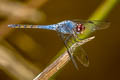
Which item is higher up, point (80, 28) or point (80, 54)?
point (80, 28)

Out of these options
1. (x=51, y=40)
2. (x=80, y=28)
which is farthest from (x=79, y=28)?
(x=51, y=40)

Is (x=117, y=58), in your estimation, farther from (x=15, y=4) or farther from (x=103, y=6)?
(x=15, y=4)

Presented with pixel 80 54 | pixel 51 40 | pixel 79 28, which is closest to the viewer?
pixel 80 54

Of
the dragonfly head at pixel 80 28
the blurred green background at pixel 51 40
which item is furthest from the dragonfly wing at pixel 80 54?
the blurred green background at pixel 51 40

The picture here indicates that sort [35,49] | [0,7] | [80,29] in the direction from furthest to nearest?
1. [35,49]
2. [0,7]
3. [80,29]

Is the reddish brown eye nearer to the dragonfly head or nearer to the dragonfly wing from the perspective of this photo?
the dragonfly head

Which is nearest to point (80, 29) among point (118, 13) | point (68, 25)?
point (68, 25)

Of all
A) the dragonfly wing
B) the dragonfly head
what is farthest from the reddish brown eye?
the dragonfly wing

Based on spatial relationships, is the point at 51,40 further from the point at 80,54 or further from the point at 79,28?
the point at 80,54

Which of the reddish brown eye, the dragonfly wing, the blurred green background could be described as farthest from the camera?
the blurred green background
